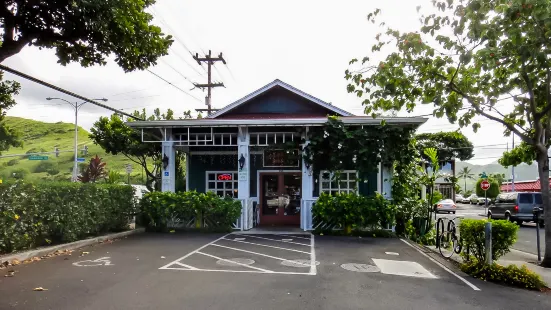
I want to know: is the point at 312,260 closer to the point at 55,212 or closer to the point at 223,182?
the point at 55,212

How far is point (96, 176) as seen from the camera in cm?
2852

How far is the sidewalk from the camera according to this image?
810 centimetres

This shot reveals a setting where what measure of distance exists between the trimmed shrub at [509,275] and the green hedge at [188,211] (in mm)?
7622

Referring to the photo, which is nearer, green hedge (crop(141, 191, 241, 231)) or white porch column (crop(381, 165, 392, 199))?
green hedge (crop(141, 191, 241, 231))

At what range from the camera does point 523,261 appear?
9875mm

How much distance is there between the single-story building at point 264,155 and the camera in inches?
527

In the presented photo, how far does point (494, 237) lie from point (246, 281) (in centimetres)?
509

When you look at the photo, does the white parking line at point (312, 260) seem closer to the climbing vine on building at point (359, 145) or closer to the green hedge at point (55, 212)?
the climbing vine on building at point (359, 145)

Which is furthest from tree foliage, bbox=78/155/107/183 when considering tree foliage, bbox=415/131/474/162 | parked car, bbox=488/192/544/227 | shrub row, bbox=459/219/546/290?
tree foliage, bbox=415/131/474/162

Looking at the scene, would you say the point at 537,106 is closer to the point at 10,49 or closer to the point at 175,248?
the point at 175,248

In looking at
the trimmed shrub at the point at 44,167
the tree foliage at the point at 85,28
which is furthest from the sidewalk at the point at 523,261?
the trimmed shrub at the point at 44,167

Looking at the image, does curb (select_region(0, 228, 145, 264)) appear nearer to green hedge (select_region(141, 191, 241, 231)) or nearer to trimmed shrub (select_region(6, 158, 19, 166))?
green hedge (select_region(141, 191, 241, 231))

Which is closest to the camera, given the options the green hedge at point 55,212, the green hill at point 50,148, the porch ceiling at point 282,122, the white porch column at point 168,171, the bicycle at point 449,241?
the green hedge at point 55,212

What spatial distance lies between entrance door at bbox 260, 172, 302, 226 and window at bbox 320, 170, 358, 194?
3.52 feet
